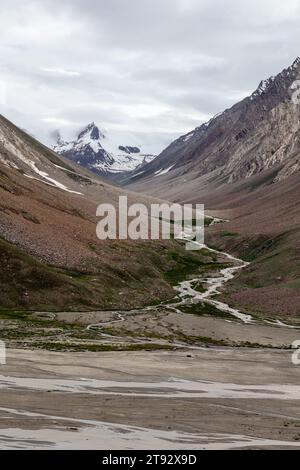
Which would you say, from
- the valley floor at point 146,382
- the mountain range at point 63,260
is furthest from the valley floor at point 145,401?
the mountain range at point 63,260

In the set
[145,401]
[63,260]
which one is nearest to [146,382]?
[145,401]

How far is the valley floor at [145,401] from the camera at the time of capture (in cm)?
3872

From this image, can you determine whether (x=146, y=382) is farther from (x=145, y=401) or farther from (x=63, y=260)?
(x=63, y=260)

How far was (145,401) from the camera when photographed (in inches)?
1925

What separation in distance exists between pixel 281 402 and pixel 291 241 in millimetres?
125764

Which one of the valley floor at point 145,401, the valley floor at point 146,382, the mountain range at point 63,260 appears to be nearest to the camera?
the valley floor at point 145,401

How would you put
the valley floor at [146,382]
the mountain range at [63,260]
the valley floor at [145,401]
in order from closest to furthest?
the valley floor at [145,401] < the valley floor at [146,382] < the mountain range at [63,260]

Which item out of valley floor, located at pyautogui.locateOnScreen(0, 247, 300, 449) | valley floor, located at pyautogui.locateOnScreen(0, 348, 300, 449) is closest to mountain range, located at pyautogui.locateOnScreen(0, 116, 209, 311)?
valley floor, located at pyautogui.locateOnScreen(0, 247, 300, 449)

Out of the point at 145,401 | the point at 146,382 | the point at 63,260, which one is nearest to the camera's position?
the point at 145,401

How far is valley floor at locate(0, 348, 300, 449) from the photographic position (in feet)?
127

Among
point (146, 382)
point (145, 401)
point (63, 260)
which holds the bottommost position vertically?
point (145, 401)

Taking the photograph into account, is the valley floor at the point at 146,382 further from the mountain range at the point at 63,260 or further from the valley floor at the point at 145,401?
the mountain range at the point at 63,260

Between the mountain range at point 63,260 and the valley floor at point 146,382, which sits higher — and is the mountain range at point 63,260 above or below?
above

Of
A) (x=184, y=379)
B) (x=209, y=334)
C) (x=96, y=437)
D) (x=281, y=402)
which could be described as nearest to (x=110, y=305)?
(x=209, y=334)
